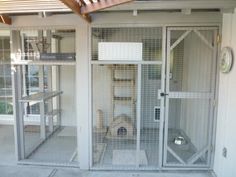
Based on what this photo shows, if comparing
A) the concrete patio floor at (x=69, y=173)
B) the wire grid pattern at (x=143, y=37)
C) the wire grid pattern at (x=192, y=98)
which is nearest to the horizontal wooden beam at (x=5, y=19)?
the wire grid pattern at (x=143, y=37)

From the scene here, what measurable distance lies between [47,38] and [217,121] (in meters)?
3.53

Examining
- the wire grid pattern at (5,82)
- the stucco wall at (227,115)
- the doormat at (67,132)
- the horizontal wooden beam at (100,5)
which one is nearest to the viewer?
the horizontal wooden beam at (100,5)

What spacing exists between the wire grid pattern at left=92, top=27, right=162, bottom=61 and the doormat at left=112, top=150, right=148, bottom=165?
164 cm

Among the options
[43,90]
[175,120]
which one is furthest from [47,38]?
[175,120]

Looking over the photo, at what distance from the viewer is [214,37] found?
3.30 m

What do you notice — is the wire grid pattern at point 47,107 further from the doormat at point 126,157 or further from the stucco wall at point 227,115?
the stucco wall at point 227,115

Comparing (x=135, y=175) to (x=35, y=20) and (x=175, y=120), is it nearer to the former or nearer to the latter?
(x=175, y=120)

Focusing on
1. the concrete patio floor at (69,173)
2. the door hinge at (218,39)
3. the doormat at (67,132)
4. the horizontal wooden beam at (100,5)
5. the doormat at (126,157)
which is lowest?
the concrete patio floor at (69,173)

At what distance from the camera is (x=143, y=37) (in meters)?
4.06

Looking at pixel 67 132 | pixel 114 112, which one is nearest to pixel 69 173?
pixel 67 132

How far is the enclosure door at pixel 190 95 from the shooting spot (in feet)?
11.0

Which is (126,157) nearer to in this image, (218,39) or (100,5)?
(218,39)

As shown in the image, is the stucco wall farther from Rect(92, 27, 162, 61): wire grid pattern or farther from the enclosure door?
Rect(92, 27, 162, 61): wire grid pattern

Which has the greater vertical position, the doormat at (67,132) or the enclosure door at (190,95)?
Answer: the enclosure door at (190,95)
